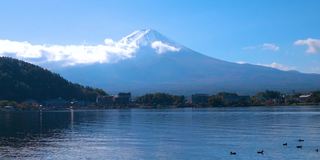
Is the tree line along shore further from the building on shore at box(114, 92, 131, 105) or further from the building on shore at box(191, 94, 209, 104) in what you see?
the building on shore at box(114, 92, 131, 105)

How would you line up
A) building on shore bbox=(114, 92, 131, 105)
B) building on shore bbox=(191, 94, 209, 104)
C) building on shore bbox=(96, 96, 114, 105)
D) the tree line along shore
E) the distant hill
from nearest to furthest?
the distant hill
the tree line along shore
building on shore bbox=(191, 94, 209, 104)
building on shore bbox=(96, 96, 114, 105)
building on shore bbox=(114, 92, 131, 105)

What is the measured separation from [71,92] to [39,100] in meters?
9.38

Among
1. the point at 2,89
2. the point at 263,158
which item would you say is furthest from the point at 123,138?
the point at 2,89

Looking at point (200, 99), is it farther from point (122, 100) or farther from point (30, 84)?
point (30, 84)

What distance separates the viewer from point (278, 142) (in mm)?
31906

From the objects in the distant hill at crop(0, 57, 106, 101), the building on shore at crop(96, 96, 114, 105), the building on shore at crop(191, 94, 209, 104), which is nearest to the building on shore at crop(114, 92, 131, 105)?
the building on shore at crop(96, 96, 114, 105)

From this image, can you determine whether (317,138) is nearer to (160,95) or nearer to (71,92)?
(160,95)

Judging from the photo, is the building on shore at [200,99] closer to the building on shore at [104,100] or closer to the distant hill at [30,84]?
the building on shore at [104,100]

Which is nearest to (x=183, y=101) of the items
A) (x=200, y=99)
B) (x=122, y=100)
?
(x=200, y=99)

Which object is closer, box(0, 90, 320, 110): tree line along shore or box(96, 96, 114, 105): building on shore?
box(0, 90, 320, 110): tree line along shore

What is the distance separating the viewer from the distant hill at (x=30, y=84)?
112438mm

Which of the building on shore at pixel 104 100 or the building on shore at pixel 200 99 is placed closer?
the building on shore at pixel 200 99

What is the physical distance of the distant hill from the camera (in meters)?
112

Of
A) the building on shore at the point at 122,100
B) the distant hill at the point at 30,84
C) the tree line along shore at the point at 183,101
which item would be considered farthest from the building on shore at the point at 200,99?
the distant hill at the point at 30,84
